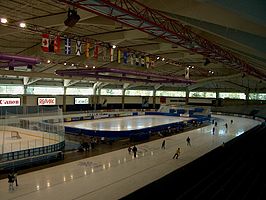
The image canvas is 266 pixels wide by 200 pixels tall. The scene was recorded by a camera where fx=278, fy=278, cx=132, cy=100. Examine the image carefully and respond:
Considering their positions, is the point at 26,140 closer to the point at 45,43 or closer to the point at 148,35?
the point at 45,43

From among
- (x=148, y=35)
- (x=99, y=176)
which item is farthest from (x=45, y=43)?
(x=148, y=35)

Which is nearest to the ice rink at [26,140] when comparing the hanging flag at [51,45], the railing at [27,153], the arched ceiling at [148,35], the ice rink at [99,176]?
the railing at [27,153]

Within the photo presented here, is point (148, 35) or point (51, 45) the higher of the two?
point (148, 35)

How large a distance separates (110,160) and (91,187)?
6.74m

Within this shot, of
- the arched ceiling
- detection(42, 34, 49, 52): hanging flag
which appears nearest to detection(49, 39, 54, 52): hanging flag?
detection(42, 34, 49, 52): hanging flag

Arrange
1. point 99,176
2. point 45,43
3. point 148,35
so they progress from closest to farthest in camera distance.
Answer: point 45,43
point 99,176
point 148,35

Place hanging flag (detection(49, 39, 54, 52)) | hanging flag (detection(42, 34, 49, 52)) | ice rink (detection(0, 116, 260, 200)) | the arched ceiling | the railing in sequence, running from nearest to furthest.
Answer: the arched ceiling, ice rink (detection(0, 116, 260, 200)), hanging flag (detection(42, 34, 49, 52)), hanging flag (detection(49, 39, 54, 52)), the railing

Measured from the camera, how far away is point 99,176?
18031 millimetres

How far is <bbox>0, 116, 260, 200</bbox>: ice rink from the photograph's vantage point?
1471 cm

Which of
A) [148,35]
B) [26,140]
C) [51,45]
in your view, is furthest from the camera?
[26,140]

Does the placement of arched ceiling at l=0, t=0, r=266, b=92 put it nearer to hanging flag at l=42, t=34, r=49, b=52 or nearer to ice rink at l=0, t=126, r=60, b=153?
hanging flag at l=42, t=34, r=49, b=52

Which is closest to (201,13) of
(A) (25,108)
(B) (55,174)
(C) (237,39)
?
(C) (237,39)

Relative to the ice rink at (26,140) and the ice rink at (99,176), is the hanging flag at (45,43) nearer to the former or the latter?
the ice rink at (99,176)

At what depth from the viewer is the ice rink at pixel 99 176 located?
48.3ft
